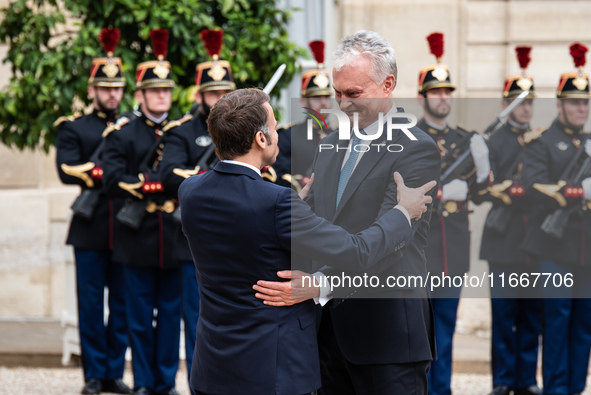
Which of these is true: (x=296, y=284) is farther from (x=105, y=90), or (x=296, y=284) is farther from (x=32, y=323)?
(x=32, y=323)

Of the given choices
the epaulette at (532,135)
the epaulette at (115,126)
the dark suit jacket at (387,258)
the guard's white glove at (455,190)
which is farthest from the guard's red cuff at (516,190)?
the dark suit jacket at (387,258)

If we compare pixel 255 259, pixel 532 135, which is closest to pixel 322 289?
pixel 255 259

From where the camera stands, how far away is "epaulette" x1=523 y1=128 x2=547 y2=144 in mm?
5529

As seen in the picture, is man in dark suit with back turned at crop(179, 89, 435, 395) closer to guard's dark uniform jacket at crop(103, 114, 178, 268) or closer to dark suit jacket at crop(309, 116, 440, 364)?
dark suit jacket at crop(309, 116, 440, 364)

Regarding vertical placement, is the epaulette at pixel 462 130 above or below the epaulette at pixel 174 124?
below

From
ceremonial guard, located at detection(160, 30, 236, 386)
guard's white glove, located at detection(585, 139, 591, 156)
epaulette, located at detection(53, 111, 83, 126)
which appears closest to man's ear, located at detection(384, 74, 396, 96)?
ceremonial guard, located at detection(160, 30, 236, 386)

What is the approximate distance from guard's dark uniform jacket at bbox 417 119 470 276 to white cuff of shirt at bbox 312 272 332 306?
8.16 feet

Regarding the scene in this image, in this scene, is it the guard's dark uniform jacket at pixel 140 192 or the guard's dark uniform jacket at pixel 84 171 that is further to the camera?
the guard's dark uniform jacket at pixel 84 171

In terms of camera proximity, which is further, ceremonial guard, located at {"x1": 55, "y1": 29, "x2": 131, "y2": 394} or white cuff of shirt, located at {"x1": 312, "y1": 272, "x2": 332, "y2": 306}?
ceremonial guard, located at {"x1": 55, "y1": 29, "x2": 131, "y2": 394}

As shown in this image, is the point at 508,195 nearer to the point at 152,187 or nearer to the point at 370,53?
the point at 152,187

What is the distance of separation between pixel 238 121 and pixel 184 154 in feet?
9.05

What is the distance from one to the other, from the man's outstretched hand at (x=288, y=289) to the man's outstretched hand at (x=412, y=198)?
36 cm

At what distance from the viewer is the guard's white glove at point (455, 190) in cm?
528

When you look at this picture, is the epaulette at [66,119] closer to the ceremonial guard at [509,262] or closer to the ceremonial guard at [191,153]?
the ceremonial guard at [191,153]
